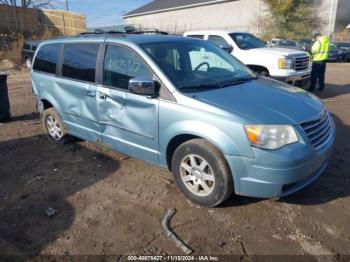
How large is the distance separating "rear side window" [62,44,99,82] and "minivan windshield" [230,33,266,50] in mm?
5891

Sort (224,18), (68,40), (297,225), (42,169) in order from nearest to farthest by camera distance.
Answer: (297,225) < (42,169) < (68,40) < (224,18)

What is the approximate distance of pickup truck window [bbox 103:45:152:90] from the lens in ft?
13.4

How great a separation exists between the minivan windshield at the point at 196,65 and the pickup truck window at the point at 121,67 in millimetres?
182

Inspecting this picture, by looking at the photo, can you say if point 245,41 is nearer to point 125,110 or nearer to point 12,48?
point 125,110

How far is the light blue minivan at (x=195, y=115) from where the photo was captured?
3.26 meters

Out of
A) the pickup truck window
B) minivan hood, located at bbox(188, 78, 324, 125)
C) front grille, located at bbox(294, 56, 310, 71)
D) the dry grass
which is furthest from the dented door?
the dry grass

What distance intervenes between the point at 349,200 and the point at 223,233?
164 cm

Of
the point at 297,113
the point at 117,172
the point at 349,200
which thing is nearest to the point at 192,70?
the point at 297,113

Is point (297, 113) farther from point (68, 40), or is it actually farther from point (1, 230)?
point (68, 40)

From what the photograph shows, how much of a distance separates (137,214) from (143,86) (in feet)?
4.64

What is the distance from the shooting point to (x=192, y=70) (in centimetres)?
427

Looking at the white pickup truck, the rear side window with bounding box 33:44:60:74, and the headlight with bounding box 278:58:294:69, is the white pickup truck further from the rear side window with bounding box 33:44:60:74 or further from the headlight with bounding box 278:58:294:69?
the rear side window with bounding box 33:44:60:74

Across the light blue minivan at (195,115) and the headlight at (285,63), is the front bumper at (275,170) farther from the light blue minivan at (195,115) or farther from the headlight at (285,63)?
the headlight at (285,63)

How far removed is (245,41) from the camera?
10102 mm
